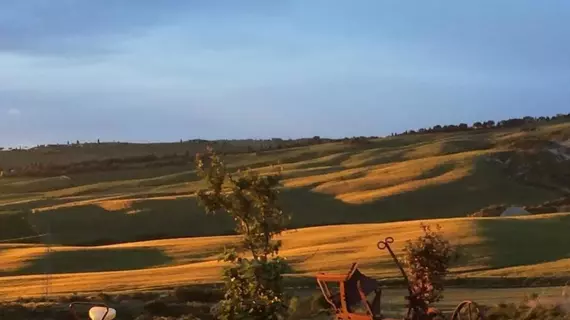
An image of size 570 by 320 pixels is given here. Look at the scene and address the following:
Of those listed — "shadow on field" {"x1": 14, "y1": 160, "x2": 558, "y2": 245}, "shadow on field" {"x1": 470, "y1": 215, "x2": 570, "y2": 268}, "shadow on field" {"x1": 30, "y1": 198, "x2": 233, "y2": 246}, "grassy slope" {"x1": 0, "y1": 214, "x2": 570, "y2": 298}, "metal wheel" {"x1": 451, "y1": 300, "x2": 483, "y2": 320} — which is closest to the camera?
"metal wheel" {"x1": 451, "y1": 300, "x2": 483, "y2": 320}

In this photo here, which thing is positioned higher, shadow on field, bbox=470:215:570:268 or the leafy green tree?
the leafy green tree

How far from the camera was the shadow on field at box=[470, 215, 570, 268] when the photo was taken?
1711 inches

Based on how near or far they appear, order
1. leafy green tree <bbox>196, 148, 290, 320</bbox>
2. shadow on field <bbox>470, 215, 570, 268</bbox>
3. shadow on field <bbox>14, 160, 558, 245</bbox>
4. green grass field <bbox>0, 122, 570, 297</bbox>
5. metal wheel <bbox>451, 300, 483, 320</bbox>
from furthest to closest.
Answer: shadow on field <bbox>14, 160, 558, 245</bbox> → shadow on field <bbox>470, 215, 570, 268</bbox> → green grass field <bbox>0, 122, 570, 297</bbox> → leafy green tree <bbox>196, 148, 290, 320</bbox> → metal wheel <bbox>451, 300, 483, 320</bbox>

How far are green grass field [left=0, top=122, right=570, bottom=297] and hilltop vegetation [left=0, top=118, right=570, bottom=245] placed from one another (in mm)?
159

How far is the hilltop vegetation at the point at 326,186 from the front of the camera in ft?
239

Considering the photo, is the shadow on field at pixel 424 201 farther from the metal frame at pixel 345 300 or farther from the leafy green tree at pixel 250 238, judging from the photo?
the metal frame at pixel 345 300

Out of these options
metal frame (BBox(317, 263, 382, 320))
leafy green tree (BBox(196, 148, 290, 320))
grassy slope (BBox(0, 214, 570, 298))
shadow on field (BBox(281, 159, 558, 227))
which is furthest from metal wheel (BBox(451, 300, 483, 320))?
shadow on field (BBox(281, 159, 558, 227))

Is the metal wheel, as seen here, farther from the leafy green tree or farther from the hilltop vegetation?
the hilltop vegetation

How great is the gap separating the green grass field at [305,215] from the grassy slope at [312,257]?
4.1 inches

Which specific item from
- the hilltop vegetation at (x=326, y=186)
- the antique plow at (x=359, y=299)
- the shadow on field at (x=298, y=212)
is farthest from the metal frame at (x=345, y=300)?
the shadow on field at (x=298, y=212)

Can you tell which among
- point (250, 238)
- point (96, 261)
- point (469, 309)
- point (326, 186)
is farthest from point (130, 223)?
point (469, 309)

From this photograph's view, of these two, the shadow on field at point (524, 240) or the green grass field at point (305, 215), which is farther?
the shadow on field at point (524, 240)

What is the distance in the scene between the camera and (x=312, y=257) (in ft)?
140

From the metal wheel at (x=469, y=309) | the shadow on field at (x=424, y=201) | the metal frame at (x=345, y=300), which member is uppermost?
the metal frame at (x=345, y=300)
